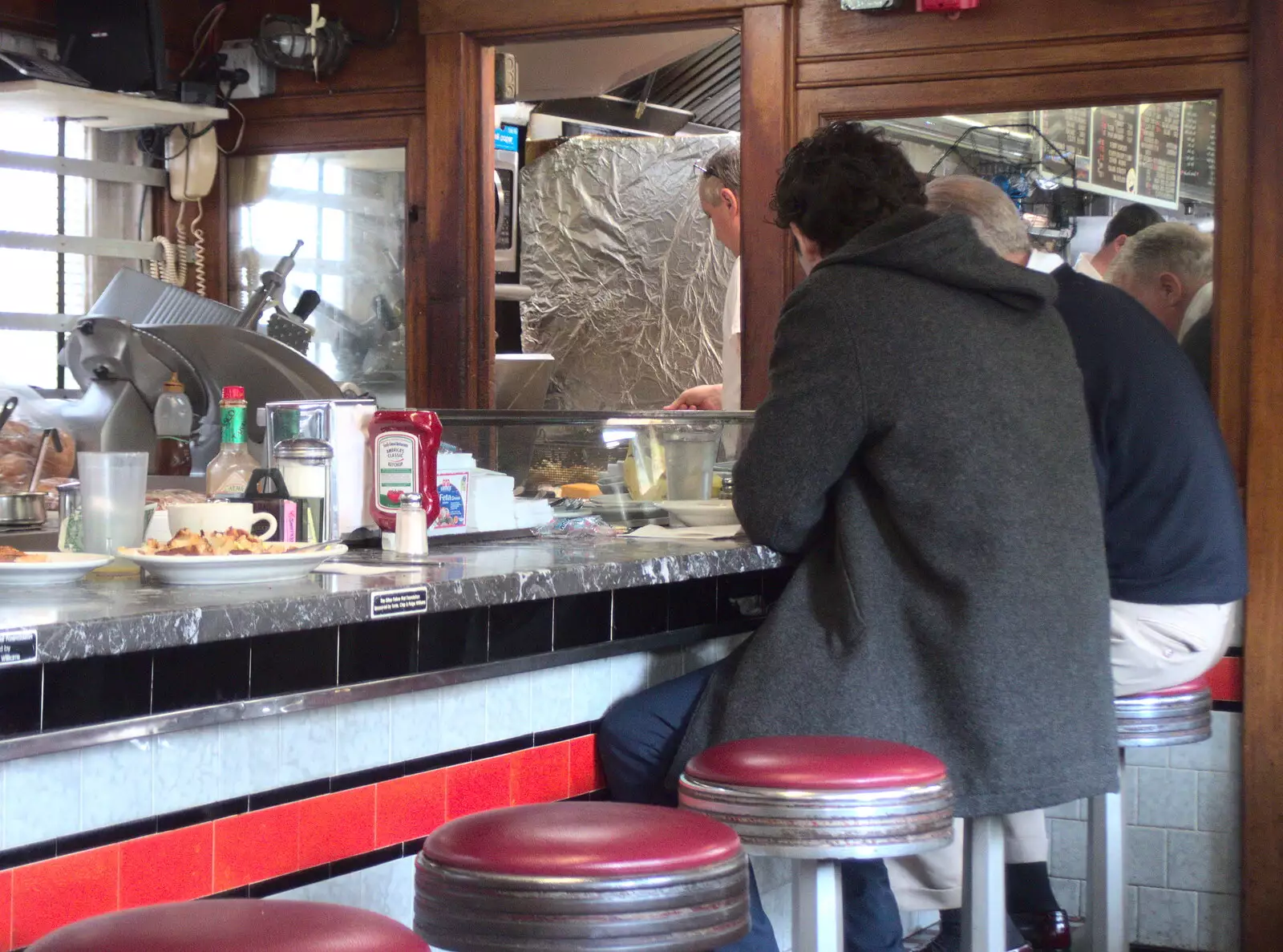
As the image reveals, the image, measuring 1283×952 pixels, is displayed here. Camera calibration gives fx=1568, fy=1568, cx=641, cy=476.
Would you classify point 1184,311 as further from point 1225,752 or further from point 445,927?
point 445,927

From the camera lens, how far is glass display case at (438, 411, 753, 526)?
105 inches

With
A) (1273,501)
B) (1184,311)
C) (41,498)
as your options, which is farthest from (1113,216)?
(41,498)

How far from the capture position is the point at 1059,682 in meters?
2.27

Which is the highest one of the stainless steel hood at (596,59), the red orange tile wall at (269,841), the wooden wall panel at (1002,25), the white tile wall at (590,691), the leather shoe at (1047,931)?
the stainless steel hood at (596,59)

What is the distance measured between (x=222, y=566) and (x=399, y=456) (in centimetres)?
50

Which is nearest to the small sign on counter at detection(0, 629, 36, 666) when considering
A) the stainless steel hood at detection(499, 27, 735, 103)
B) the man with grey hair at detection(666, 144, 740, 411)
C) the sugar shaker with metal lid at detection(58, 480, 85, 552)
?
the sugar shaker with metal lid at detection(58, 480, 85, 552)

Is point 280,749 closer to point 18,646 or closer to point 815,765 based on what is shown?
point 18,646

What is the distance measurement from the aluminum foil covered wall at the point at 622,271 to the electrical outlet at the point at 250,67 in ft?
6.65

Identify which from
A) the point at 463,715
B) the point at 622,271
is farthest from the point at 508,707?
the point at 622,271

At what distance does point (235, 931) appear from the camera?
1.19 meters

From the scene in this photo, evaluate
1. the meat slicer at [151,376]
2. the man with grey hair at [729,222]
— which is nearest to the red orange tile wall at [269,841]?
Result: the meat slicer at [151,376]

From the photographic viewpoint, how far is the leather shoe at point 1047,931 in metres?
3.46

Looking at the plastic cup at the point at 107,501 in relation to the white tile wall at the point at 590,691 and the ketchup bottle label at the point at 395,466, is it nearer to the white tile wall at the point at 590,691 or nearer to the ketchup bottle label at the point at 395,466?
the ketchup bottle label at the point at 395,466

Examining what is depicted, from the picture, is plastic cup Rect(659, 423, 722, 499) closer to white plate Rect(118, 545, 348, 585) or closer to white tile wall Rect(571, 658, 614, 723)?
white tile wall Rect(571, 658, 614, 723)
